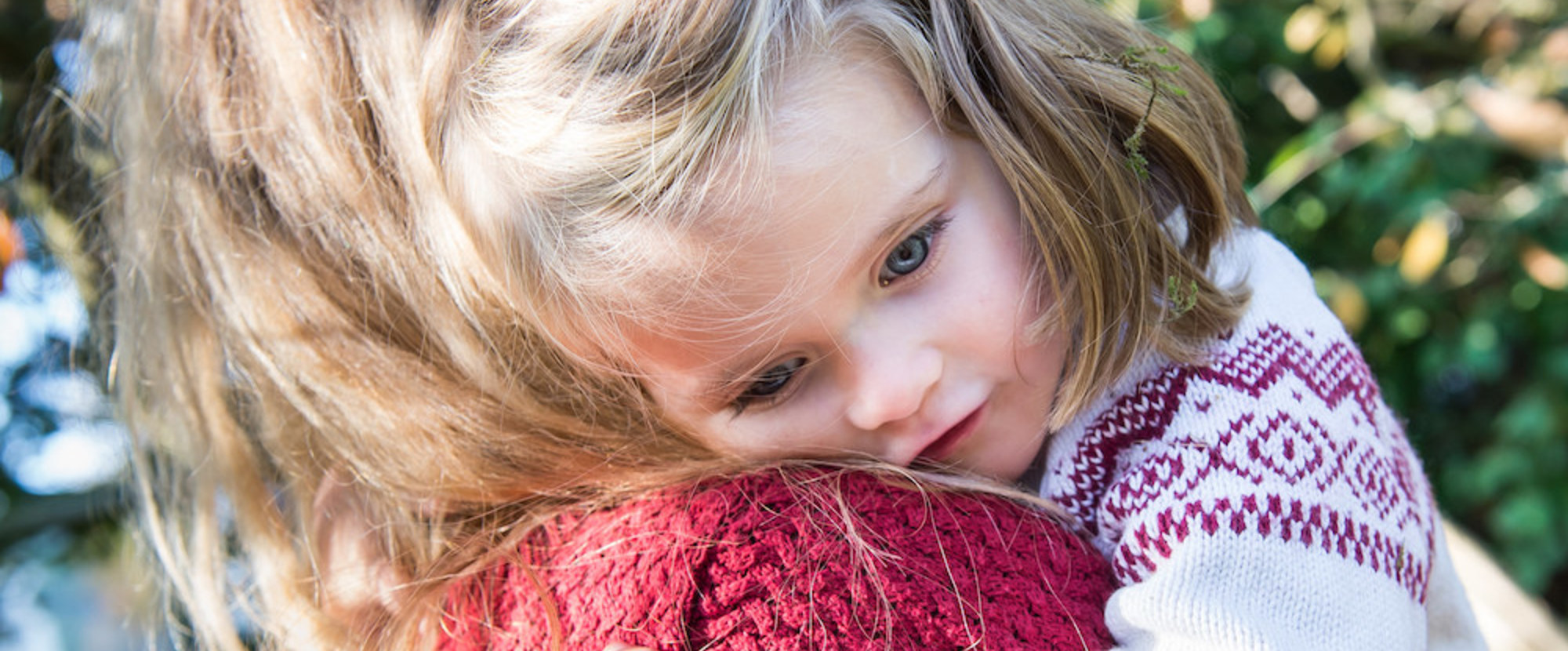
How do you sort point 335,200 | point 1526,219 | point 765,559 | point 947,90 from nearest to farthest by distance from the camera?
point 765,559 → point 947,90 → point 335,200 → point 1526,219

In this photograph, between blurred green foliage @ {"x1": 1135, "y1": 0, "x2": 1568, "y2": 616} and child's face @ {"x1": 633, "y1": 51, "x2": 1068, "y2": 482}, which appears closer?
child's face @ {"x1": 633, "y1": 51, "x2": 1068, "y2": 482}

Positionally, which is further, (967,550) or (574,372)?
(574,372)

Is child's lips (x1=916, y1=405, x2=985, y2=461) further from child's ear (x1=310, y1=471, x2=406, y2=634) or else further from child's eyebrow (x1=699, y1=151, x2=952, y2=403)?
child's ear (x1=310, y1=471, x2=406, y2=634)

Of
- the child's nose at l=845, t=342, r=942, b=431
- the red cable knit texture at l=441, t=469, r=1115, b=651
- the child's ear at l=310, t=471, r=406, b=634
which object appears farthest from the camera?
the child's ear at l=310, t=471, r=406, b=634

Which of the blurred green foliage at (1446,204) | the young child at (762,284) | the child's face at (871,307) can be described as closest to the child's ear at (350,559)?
the young child at (762,284)

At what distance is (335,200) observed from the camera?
1157 millimetres

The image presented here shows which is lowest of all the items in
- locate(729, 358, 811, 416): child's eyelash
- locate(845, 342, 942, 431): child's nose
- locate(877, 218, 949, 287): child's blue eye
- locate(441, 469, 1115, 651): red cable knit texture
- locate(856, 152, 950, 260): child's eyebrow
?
locate(441, 469, 1115, 651): red cable knit texture

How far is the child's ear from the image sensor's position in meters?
1.21

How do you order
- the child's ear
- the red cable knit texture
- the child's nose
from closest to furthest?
the red cable knit texture
the child's nose
the child's ear

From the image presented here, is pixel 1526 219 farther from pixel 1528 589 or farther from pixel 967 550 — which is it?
pixel 967 550

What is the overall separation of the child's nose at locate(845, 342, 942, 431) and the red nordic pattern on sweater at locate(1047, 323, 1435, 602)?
0.58 feet

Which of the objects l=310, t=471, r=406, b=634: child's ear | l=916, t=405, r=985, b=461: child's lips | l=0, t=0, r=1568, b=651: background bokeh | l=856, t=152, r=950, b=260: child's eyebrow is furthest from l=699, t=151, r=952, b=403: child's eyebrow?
l=0, t=0, r=1568, b=651: background bokeh

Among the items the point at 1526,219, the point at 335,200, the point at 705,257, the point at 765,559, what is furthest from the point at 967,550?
the point at 1526,219

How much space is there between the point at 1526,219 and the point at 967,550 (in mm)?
1670
